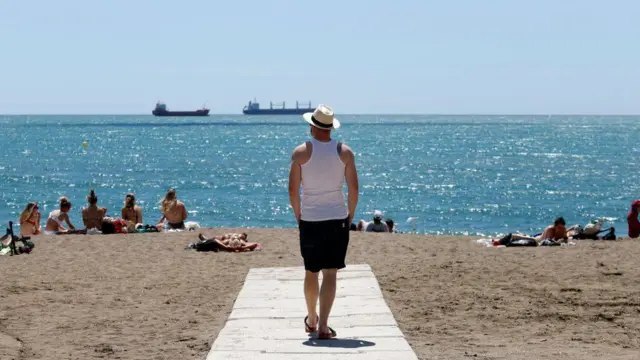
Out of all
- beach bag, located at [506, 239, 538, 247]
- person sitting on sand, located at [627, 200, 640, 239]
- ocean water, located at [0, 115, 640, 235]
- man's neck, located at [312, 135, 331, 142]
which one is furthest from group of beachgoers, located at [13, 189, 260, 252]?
ocean water, located at [0, 115, 640, 235]

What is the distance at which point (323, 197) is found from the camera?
719 cm

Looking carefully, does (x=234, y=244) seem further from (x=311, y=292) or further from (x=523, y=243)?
(x=311, y=292)

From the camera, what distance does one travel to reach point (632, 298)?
31.3 feet

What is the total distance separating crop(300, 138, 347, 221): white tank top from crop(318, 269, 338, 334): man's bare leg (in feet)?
1.44

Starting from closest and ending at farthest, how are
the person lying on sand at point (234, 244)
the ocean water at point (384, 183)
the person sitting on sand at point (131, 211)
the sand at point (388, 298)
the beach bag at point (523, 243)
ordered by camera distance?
the sand at point (388, 298) < the person lying on sand at point (234, 244) < the beach bag at point (523, 243) < the person sitting on sand at point (131, 211) < the ocean water at point (384, 183)

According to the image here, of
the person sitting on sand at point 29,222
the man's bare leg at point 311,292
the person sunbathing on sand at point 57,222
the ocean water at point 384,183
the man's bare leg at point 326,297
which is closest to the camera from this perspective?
the man's bare leg at point 326,297

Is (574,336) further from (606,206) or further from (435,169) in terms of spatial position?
(435,169)

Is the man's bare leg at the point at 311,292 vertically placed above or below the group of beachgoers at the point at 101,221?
above

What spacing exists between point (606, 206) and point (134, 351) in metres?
35.5

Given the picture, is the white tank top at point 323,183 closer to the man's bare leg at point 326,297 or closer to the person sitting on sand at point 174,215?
the man's bare leg at point 326,297

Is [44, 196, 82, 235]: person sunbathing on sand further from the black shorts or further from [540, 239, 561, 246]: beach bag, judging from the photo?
the black shorts

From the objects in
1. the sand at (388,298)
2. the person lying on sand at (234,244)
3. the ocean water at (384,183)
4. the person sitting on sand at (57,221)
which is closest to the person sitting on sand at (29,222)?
the person sitting on sand at (57,221)

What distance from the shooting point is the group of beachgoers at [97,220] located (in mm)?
17000

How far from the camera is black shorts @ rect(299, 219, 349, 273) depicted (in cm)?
720
